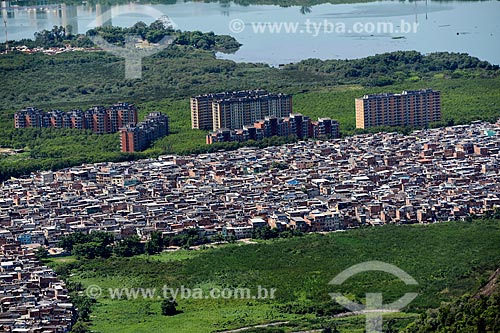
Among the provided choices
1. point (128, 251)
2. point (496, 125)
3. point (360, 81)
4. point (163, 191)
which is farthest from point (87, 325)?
point (360, 81)

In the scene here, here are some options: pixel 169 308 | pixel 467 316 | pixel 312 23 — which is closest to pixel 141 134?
pixel 169 308

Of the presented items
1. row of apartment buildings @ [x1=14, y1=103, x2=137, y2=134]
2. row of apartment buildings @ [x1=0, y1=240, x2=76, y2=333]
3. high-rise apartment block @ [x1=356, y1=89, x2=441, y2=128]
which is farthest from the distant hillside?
row of apartment buildings @ [x1=14, y1=103, x2=137, y2=134]

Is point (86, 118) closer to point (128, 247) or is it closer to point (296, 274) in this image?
point (128, 247)

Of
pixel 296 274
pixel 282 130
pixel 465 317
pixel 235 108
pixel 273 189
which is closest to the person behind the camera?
pixel 465 317

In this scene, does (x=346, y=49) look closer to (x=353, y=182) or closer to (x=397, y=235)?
(x=353, y=182)

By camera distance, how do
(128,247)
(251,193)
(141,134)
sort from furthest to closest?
(141,134) < (251,193) < (128,247)

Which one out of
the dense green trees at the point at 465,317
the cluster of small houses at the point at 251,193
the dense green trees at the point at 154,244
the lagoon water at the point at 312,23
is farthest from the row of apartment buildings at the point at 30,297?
the lagoon water at the point at 312,23

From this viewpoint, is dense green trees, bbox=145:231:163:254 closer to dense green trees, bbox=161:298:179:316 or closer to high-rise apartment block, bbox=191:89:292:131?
dense green trees, bbox=161:298:179:316
